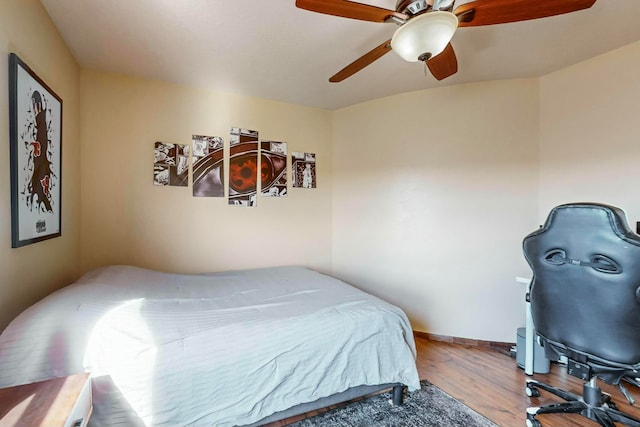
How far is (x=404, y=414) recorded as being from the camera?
181 cm

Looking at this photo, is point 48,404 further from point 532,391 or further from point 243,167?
point 532,391

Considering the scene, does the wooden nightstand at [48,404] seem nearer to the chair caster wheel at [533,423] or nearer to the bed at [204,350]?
the bed at [204,350]

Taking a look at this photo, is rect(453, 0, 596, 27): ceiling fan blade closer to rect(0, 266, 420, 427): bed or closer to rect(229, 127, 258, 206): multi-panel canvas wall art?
rect(0, 266, 420, 427): bed

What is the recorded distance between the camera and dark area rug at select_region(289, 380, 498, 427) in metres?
1.74

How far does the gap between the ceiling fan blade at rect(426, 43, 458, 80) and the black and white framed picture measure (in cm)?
211

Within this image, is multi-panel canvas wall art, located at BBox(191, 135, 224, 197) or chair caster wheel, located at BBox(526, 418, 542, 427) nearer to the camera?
chair caster wheel, located at BBox(526, 418, 542, 427)

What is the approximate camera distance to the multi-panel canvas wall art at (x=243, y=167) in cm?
308

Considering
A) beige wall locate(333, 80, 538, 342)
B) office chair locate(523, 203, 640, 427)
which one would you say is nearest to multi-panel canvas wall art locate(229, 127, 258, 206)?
beige wall locate(333, 80, 538, 342)

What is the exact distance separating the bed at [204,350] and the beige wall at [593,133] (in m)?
2.03

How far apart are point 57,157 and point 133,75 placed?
1.13 metres

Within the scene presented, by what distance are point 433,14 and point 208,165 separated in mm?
2350

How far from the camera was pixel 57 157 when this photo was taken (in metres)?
1.93

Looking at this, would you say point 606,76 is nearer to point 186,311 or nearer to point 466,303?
point 466,303

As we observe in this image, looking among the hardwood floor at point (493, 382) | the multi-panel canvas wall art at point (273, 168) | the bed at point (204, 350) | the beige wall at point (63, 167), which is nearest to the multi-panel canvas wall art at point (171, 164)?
the beige wall at point (63, 167)
